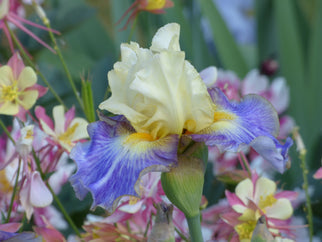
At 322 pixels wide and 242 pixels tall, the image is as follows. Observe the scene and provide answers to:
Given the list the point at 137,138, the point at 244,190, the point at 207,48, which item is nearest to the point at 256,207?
the point at 244,190

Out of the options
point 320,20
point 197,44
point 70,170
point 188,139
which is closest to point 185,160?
point 188,139

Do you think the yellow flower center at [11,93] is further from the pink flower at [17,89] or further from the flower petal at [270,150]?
the flower petal at [270,150]

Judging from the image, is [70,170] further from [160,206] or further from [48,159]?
[160,206]

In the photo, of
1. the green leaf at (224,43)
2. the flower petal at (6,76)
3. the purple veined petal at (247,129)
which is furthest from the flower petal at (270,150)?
the green leaf at (224,43)

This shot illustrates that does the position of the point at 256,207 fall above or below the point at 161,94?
below

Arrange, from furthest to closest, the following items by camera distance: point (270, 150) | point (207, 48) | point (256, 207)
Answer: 1. point (207, 48)
2. point (256, 207)
3. point (270, 150)

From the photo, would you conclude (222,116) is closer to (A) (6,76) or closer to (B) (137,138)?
(B) (137,138)

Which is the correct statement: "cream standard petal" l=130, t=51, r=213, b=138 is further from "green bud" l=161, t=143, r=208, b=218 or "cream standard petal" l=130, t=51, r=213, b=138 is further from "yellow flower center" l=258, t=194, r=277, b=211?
"yellow flower center" l=258, t=194, r=277, b=211
